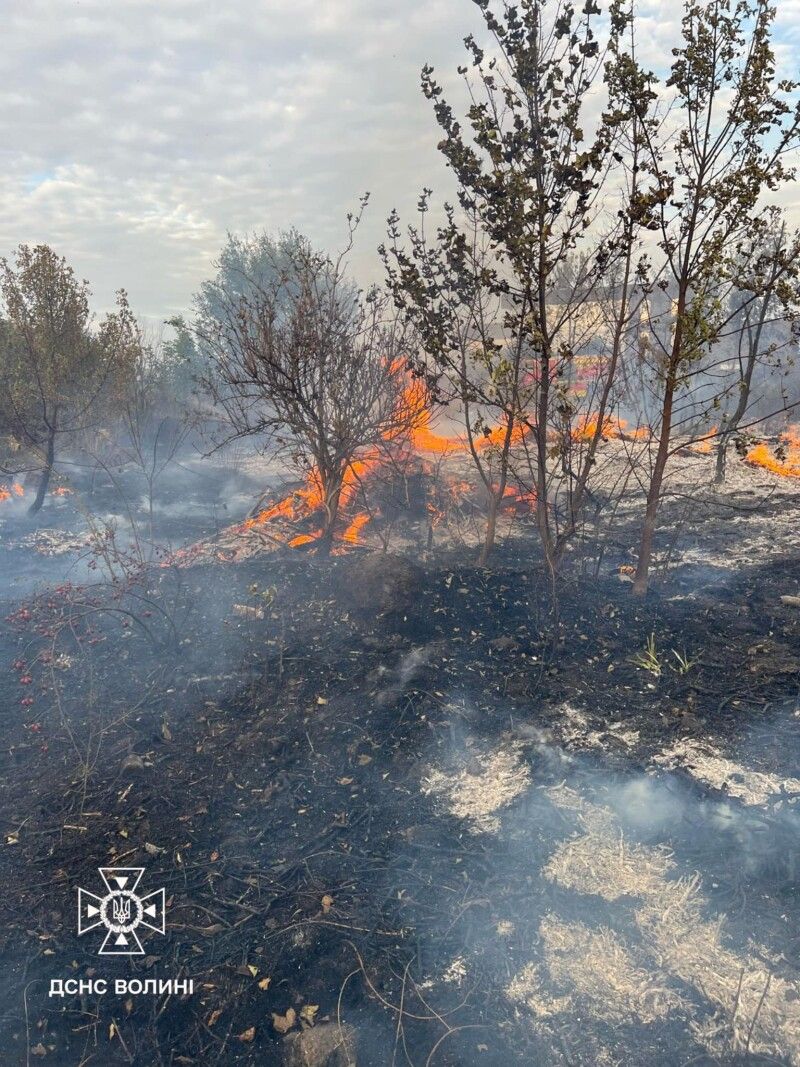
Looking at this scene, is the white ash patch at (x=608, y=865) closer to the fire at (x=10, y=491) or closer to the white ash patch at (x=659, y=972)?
the white ash patch at (x=659, y=972)

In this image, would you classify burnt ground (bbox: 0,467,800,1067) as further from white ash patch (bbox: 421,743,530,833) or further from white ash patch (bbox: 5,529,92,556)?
white ash patch (bbox: 5,529,92,556)

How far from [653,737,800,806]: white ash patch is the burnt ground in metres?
0.06

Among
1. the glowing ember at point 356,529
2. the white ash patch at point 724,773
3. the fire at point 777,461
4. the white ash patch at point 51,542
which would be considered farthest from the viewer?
the fire at point 777,461

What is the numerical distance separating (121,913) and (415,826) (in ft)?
5.71

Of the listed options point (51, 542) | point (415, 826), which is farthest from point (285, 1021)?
point (51, 542)

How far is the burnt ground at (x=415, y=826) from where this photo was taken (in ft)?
9.53

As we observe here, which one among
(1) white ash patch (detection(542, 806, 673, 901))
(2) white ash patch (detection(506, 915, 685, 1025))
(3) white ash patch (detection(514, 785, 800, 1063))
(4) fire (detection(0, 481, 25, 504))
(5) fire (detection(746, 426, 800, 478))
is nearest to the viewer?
(3) white ash patch (detection(514, 785, 800, 1063))

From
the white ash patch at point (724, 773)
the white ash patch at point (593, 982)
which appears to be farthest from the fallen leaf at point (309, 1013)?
the white ash patch at point (724, 773)

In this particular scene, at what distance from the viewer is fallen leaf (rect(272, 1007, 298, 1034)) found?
289 centimetres

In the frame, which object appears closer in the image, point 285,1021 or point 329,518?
point 285,1021

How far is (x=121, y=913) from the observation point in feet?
11.6

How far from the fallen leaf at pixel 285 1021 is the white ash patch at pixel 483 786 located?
4.78 feet

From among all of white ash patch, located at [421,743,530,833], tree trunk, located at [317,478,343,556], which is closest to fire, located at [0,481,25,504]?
tree trunk, located at [317,478,343,556]

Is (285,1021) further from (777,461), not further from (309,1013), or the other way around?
(777,461)
